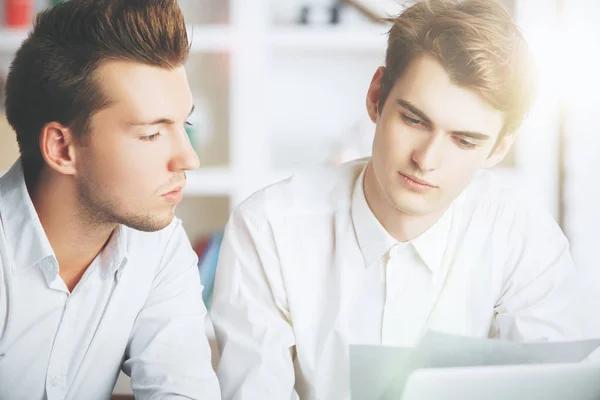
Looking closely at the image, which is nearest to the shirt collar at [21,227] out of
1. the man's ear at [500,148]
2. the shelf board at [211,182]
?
the man's ear at [500,148]

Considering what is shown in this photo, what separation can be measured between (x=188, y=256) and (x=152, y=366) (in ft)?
0.47

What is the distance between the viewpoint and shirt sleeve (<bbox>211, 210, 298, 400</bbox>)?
0.87 meters

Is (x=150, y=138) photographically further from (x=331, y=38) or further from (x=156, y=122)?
(x=331, y=38)

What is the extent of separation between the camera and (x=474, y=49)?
833 millimetres

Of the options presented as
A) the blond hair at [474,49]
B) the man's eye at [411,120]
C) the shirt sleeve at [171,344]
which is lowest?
the shirt sleeve at [171,344]

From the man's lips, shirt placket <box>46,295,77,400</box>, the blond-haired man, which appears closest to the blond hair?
the blond-haired man

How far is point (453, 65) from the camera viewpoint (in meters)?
0.84

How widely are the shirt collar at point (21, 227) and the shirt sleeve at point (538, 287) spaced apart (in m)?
0.59

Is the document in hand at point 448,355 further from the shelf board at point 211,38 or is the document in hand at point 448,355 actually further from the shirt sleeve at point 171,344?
the shelf board at point 211,38

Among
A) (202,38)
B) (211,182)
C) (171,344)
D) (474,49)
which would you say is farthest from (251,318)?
(202,38)

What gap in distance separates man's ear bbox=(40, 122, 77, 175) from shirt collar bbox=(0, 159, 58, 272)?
0.06 m

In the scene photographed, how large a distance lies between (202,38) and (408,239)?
33.2 inches

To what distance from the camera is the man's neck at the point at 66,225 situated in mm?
782

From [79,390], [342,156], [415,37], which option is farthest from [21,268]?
[342,156]
